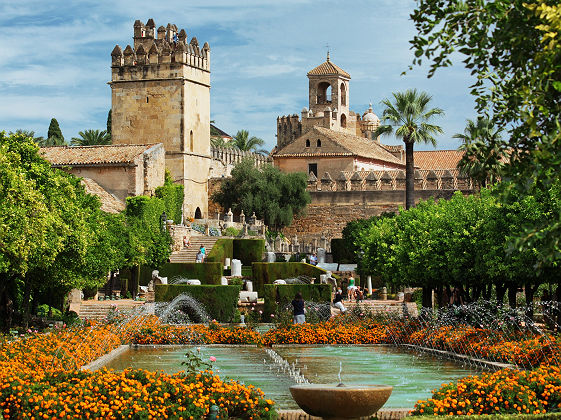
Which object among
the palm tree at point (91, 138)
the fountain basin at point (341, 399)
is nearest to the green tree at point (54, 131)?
the palm tree at point (91, 138)

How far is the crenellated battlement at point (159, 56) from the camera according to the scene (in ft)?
180

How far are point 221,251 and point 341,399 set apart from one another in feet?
113

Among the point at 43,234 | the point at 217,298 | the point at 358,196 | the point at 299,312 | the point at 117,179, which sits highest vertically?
the point at 117,179

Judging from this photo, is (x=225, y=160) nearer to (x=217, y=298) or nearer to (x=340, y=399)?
(x=217, y=298)

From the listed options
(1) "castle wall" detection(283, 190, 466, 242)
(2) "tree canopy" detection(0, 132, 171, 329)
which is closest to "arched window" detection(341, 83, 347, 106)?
(1) "castle wall" detection(283, 190, 466, 242)

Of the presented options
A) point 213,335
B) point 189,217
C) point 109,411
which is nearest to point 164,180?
point 189,217

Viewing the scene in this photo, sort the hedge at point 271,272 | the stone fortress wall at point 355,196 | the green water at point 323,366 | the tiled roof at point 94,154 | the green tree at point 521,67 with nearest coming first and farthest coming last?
the green tree at point 521,67 → the green water at point 323,366 → the hedge at point 271,272 → the tiled roof at point 94,154 → the stone fortress wall at point 355,196

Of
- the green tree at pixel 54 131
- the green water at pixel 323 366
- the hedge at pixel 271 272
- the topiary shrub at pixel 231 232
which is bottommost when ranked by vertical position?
the green water at pixel 323 366

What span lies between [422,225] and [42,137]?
44960mm

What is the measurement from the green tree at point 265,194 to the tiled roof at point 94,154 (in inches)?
357

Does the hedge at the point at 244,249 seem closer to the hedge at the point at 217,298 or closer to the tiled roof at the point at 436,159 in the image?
the hedge at the point at 217,298

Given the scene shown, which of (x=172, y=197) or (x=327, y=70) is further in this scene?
(x=327, y=70)

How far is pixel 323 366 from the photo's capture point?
1697 cm

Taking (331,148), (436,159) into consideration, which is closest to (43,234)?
(331,148)
